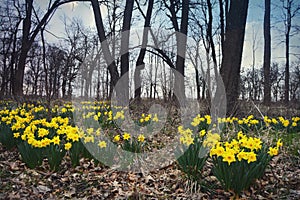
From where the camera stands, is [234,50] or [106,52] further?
[106,52]

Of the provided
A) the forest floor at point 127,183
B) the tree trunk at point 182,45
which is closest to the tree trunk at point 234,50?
the forest floor at point 127,183

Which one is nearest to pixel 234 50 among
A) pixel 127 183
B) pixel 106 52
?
pixel 106 52

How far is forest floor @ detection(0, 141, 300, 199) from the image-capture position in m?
2.77

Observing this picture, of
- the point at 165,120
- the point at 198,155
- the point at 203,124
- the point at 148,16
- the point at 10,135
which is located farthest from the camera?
the point at 148,16

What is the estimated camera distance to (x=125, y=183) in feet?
10.1

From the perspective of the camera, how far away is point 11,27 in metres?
16.3

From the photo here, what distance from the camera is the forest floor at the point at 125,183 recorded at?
2.77m

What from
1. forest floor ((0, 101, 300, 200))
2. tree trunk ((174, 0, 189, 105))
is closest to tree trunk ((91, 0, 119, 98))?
tree trunk ((174, 0, 189, 105))

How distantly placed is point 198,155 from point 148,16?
376 inches

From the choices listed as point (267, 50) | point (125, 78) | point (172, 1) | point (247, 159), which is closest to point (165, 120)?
point (125, 78)

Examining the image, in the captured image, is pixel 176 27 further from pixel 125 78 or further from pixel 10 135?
pixel 10 135

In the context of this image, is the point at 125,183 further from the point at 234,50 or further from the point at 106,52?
the point at 106,52

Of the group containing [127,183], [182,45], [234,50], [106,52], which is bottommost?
[127,183]

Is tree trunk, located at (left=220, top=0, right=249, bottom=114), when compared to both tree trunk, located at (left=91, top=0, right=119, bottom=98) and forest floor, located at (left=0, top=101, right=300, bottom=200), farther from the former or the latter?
tree trunk, located at (left=91, top=0, right=119, bottom=98)
